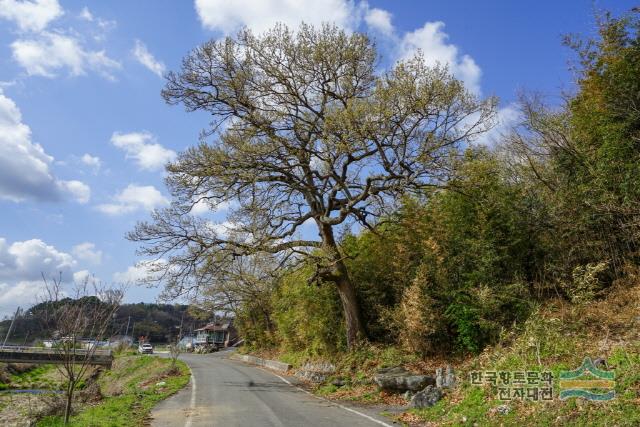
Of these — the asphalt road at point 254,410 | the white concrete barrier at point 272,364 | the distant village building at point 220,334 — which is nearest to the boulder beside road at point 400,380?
the asphalt road at point 254,410

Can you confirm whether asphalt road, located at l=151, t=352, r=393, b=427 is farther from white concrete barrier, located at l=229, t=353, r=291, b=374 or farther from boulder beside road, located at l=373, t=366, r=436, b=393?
white concrete barrier, located at l=229, t=353, r=291, b=374

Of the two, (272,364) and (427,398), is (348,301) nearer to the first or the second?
(427,398)

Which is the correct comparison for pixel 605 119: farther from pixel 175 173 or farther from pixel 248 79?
pixel 175 173

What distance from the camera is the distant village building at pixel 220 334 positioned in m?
86.8

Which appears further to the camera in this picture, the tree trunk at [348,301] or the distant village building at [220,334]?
the distant village building at [220,334]

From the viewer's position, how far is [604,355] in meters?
8.72

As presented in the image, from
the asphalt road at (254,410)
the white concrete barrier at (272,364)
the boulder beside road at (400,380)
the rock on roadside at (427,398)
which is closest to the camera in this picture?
the asphalt road at (254,410)

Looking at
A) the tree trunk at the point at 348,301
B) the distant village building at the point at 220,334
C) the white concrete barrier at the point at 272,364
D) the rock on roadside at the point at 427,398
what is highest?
the tree trunk at the point at 348,301

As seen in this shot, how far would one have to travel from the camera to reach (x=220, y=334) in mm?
93750

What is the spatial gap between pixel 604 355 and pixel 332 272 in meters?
10.3

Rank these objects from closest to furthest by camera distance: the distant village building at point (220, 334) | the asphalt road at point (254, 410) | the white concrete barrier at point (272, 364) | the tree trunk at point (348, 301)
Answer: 1. the asphalt road at point (254, 410)
2. the tree trunk at point (348, 301)
3. the white concrete barrier at point (272, 364)
4. the distant village building at point (220, 334)

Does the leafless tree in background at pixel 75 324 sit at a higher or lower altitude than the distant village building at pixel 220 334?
higher

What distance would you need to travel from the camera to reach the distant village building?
86812 mm

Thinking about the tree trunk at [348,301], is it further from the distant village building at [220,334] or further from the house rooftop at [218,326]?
the house rooftop at [218,326]
